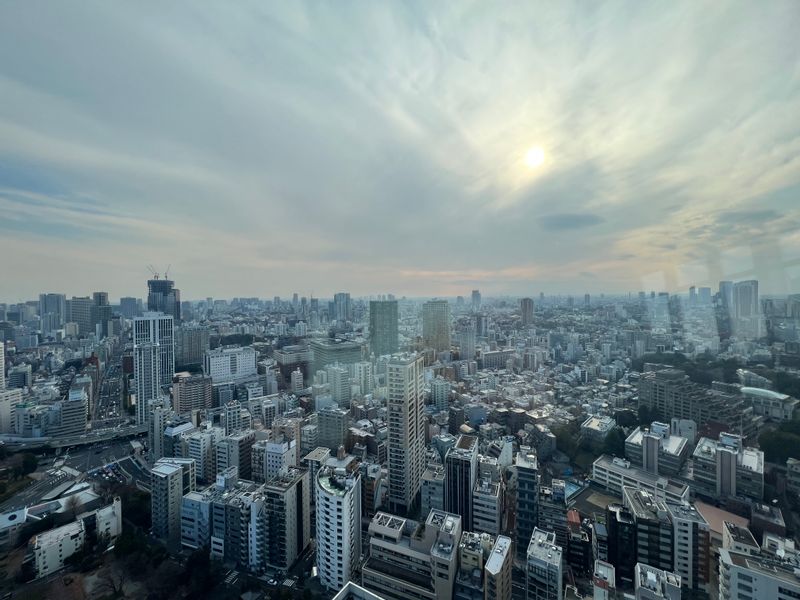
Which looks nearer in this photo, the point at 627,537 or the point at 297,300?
the point at 627,537

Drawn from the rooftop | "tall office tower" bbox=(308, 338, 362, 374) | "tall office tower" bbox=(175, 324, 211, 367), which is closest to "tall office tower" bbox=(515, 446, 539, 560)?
the rooftop

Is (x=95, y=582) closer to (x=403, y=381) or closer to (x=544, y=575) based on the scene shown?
(x=403, y=381)

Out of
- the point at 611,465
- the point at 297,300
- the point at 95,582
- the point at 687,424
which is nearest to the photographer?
the point at 95,582

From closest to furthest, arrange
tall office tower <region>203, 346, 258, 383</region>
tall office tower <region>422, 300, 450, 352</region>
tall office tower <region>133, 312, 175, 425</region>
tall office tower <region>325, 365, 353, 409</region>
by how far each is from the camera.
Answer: tall office tower <region>133, 312, 175, 425</region> < tall office tower <region>325, 365, 353, 409</region> < tall office tower <region>203, 346, 258, 383</region> < tall office tower <region>422, 300, 450, 352</region>

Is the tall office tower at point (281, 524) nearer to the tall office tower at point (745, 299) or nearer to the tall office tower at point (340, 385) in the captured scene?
the tall office tower at point (340, 385)

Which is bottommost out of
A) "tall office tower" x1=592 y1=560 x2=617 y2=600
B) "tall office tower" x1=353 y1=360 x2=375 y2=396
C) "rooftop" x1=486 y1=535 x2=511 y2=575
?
"tall office tower" x1=592 y1=560 x2=617 y2=600

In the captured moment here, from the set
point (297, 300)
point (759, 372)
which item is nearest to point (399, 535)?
point (759, 372)

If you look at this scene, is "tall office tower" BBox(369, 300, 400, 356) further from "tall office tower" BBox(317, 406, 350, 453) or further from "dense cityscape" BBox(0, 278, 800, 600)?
"tall office tower" BBox(317, 406, 350, 453)

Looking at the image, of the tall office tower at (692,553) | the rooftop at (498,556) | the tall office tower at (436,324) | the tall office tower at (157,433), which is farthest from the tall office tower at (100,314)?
the tall office tower at (692,553)
